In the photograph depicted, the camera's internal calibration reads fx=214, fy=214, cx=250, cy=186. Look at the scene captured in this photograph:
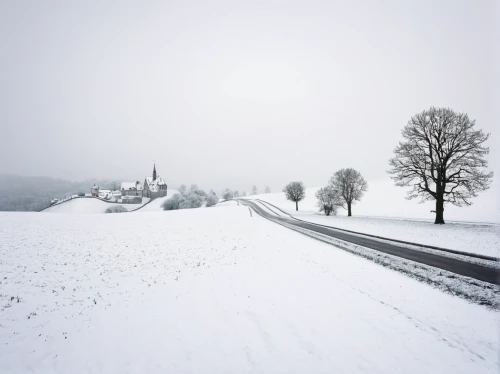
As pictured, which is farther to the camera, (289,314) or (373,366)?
(289,314)

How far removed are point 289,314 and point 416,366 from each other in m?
3.51

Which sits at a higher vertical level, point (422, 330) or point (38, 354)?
point (422, 330)

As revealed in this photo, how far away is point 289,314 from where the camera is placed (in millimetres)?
7461

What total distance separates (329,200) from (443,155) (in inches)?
1013

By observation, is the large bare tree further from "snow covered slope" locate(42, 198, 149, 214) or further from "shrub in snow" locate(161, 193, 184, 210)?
"snow covered slope" locate(42, 198, 149, 214)

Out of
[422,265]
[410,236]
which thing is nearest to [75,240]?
[422,265]

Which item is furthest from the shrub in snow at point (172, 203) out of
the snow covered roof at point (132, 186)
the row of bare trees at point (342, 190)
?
the snow covered roof at point (132, 186)

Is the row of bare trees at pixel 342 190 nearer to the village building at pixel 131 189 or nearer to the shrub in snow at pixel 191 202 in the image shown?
the shrub in snow at pixel 191 202

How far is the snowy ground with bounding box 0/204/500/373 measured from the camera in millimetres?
5504

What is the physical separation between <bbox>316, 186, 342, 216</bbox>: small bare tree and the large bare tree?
21.1 meters

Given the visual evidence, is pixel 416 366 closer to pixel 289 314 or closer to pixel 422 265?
pixel 289 314

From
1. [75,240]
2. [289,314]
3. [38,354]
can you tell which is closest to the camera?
[38,354]

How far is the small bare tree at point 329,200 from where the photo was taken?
4706 centimetres

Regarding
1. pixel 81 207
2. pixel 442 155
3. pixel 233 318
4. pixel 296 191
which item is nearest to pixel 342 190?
pixel 296 191
